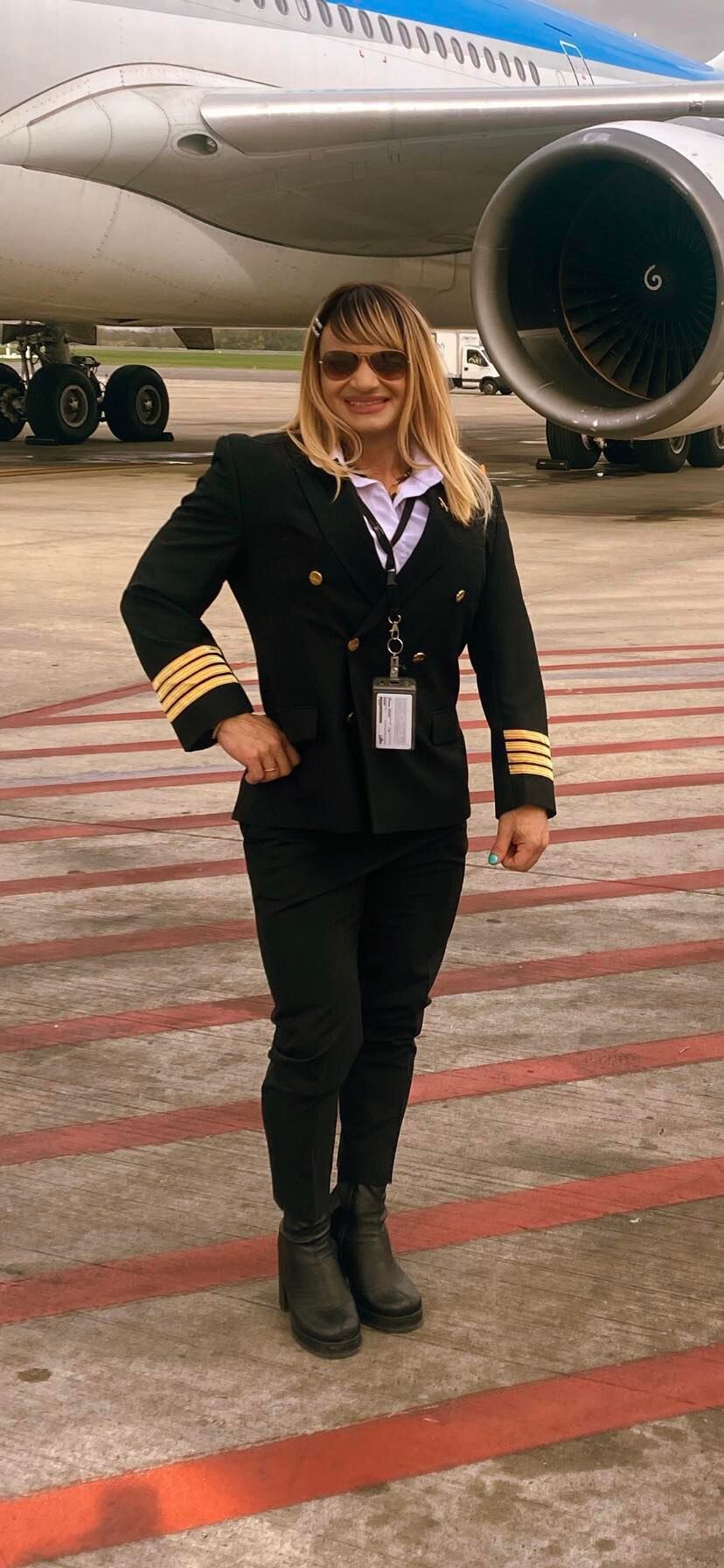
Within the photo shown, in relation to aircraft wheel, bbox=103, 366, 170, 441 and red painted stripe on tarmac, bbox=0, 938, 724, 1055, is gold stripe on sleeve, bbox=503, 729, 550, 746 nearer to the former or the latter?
red painted stripe on tarmac, bbox=0, 938, 724, 1055

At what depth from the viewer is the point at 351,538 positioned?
2457 millimetres

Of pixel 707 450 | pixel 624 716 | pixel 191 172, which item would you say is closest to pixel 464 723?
pixel 624 716

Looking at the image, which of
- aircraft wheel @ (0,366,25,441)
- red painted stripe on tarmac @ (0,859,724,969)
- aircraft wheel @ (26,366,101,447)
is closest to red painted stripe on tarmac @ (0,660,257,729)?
red painted stripe on tarmac @ (0,859,724,969)

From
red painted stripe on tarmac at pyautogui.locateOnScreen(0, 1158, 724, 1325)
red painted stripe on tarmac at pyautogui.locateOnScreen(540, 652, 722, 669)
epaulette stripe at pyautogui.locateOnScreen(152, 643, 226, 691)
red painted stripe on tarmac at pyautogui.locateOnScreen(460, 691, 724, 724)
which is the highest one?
epaulette stripe at pyautogui.locateOnScreen(152, 643, 226, 691)

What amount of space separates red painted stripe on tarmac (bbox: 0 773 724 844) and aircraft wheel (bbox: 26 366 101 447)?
13.7 m

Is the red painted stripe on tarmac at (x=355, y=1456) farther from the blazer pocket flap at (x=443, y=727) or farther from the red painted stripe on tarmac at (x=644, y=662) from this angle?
the red painted stripe on tarmac at (x=644, y=662)

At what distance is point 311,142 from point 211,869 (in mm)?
9676

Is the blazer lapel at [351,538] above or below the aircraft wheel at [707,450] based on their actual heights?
above

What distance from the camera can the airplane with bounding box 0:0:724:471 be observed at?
11.8 metres

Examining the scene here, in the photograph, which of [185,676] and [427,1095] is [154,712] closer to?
[427,1095]

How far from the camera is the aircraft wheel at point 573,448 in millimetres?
16844

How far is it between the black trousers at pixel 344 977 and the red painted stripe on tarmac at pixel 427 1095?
1.86 feet

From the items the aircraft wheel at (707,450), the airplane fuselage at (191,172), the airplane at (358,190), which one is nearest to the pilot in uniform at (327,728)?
the airplane at (358,190)

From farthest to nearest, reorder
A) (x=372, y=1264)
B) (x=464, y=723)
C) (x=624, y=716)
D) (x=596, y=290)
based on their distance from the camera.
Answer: (x=596, y=290)
(x=624, y=716)
(x=464, y=723)
(x=372, y=1264)
